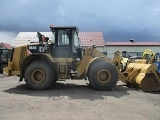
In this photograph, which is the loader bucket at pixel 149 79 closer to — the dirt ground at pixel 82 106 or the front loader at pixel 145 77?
the front loader at pixel 145 77

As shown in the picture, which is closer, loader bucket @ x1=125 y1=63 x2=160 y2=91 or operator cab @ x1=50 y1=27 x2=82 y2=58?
loader bucket @ x1=125 y1=63 x2=160 y2=91

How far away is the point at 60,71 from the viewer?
39.6ft

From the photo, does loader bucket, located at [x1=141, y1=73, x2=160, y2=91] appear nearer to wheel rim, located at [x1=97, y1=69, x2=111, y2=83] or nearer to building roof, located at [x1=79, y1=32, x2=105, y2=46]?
wheel rim, located at [x1=97, y1=69, x2=111, y2=83]

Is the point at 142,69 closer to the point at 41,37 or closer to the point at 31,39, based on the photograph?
the point at 41,37

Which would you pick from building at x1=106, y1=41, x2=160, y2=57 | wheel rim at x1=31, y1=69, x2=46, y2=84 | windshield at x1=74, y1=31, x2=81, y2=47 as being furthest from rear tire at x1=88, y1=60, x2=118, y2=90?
building at x1=106, y1=41, x2=160, y2=57

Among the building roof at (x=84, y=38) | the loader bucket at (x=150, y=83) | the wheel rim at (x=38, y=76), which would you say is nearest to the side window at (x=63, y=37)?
the wheel rim at (x=38, y=76)

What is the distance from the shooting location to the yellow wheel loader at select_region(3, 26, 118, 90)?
→ 11.8 m

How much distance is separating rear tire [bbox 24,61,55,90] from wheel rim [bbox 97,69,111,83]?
198 centimetres

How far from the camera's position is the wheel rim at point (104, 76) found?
11.8 meters

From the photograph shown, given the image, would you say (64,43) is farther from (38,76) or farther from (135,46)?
(135,46)

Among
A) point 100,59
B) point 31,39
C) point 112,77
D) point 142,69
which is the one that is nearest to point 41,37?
point 100,59

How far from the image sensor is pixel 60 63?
39.7 feet

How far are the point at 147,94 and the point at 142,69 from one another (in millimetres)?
1487

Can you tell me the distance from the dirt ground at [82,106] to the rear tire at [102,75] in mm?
868
